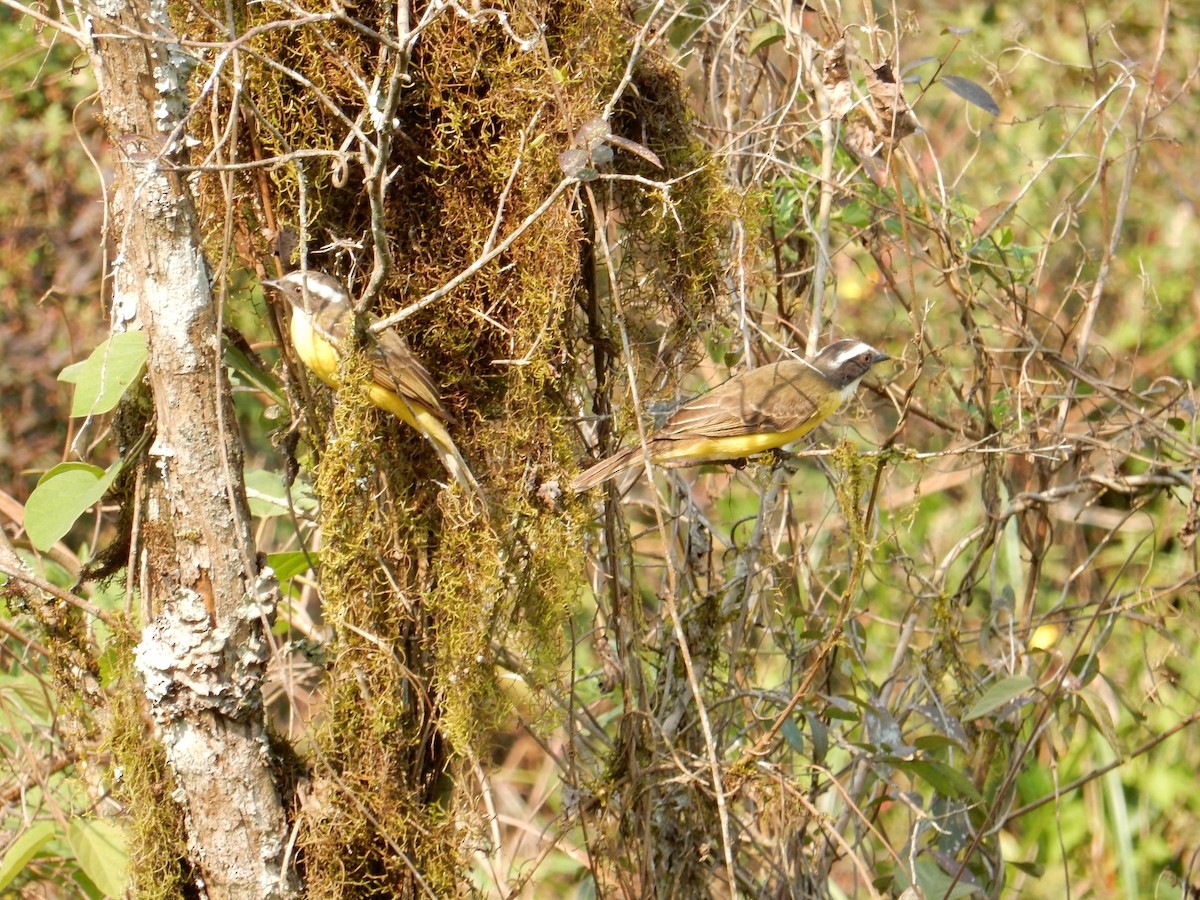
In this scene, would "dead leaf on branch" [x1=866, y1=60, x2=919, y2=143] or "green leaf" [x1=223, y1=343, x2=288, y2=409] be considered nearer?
"green leaf" [x1=223, y1=343, x2=288, y2=409]

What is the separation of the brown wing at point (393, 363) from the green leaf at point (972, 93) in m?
1.85

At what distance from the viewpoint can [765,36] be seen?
382cm

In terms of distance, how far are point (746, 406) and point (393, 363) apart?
1403 mm

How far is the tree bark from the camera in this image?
2.59m

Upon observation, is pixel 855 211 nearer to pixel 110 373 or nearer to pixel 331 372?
pixel 331 372

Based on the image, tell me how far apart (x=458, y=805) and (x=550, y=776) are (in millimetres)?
4190

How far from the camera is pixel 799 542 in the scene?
4312 millimetres

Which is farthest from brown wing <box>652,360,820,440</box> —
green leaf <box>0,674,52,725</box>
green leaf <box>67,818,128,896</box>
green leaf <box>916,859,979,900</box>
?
green leaf <box>0,674,52,725</box>

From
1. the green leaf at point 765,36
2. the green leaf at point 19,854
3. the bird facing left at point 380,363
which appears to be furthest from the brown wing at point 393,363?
the green leaf at point 765,36

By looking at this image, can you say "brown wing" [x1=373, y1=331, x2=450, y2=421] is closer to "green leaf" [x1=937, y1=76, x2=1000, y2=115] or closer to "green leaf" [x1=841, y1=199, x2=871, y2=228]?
"green leaf" [x1=841, y1=199, x2=871, y2=228]

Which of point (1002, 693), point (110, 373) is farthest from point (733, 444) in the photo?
point (110, 373)

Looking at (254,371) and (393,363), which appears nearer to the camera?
(393,363)

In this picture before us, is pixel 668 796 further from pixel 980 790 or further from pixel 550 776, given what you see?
pixel 550 776

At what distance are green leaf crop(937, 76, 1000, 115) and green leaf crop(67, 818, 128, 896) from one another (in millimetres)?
3091
